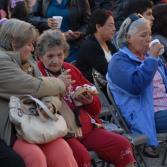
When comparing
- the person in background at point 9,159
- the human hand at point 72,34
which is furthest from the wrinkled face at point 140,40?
the human hand at point 72,34

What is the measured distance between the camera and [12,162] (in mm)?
4160

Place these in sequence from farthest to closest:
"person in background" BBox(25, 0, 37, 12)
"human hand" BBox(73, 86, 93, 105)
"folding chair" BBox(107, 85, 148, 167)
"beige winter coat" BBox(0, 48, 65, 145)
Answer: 1. "person in background" BBox(25, 0, 37, 12)
2. "folding chair" BBox(107, 85, 148, 167)
3. "human hand" BBox(73, 86, 93, 105)
4. "beige winter coat" BBox(0, 48, 65, 145)

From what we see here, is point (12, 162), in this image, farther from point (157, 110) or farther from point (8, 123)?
point (157, 110)

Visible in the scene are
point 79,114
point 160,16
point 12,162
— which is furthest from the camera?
point 160,16

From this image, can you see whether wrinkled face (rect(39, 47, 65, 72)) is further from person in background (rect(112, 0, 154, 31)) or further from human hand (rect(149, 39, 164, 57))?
person in background (rect(112, 0, 154, 31))

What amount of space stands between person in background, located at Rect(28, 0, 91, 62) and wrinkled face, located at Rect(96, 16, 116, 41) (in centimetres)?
79

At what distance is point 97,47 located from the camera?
270 inches

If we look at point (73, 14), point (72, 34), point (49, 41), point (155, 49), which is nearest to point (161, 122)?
point (155, 49)

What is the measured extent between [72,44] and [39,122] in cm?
373

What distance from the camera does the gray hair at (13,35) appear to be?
182 inches

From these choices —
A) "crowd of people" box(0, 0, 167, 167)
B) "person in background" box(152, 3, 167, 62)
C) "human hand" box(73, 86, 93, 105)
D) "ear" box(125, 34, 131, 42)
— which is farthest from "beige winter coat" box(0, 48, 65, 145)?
"person in background" box(152, 3, 167, 62)

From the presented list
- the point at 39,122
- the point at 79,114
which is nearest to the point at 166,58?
the point at 79,114

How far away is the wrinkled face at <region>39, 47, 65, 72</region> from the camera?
16.3 ft

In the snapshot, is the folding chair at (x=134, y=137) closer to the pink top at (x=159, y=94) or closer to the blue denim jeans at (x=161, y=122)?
the blue denim jeans at (x=161, y=122)
